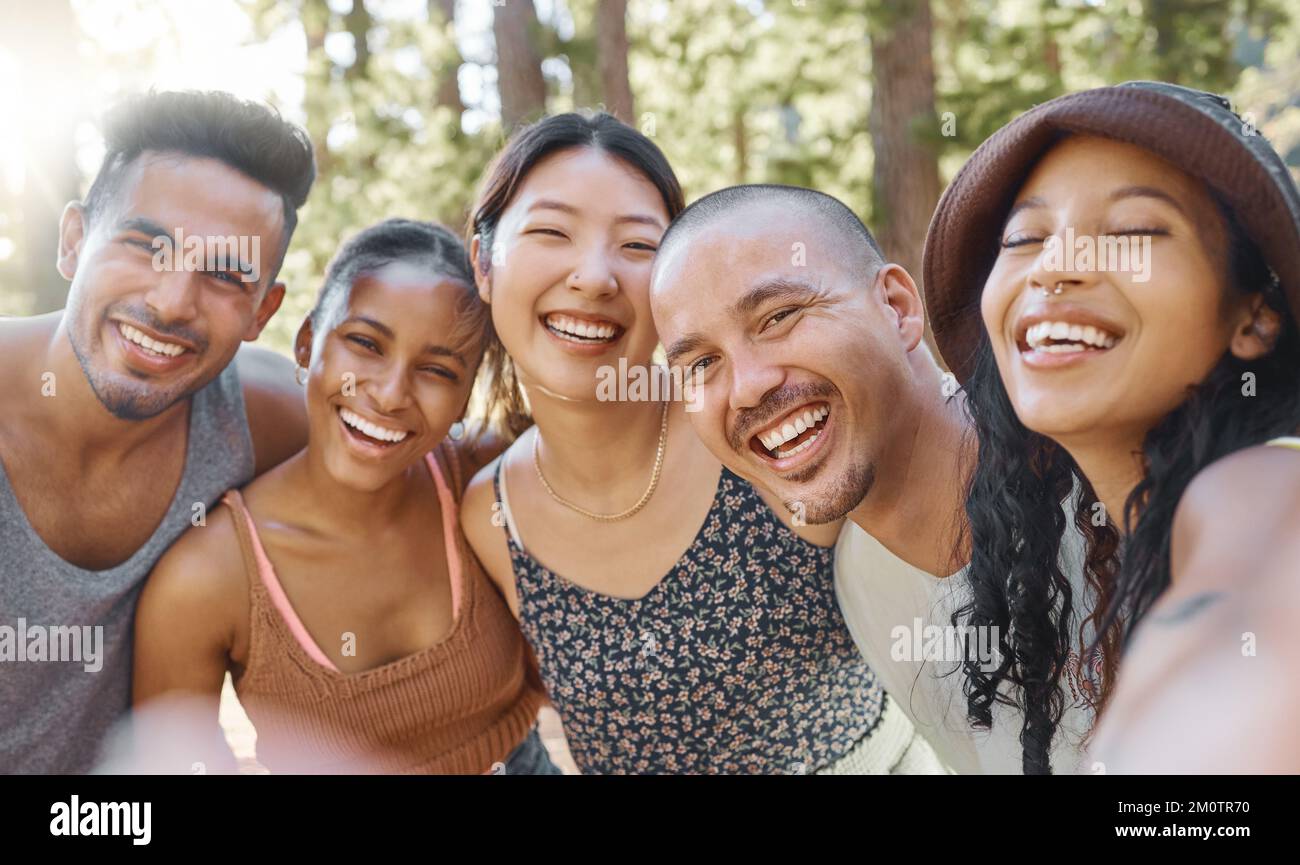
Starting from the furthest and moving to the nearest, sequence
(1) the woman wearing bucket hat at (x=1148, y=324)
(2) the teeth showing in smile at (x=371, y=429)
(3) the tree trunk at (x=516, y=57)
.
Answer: (3) the tree trunk at (x=516, y=57) < (2) the teeth showing in smile at (x=371, y=429) < (1) the woman wearing bucket hat at (x=1148, y=324)

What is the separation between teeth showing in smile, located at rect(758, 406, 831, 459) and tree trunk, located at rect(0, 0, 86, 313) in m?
7.62

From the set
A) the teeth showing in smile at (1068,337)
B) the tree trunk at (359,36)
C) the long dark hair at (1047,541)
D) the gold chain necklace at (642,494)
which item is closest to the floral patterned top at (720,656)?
the gold chain necklace at (642,494)

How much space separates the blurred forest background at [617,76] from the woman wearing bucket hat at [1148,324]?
205 inches

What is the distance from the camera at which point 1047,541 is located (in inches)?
80.7

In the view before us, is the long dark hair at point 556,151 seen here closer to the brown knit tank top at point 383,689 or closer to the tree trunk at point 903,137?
the brown knit tank top at point 383,689

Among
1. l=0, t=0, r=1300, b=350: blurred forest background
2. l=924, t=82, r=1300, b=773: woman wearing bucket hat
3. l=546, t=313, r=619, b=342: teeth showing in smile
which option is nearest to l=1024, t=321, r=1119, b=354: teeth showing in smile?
l=924, t=82, r=1300, b=773: woman wearing bucket hat

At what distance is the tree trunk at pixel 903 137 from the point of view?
7.40 metres

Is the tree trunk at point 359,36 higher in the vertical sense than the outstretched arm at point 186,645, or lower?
higher

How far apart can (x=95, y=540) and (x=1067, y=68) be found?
9.10m

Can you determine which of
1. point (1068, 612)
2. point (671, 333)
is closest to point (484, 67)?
point (671, 333)

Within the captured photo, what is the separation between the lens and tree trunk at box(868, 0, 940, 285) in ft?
24.3

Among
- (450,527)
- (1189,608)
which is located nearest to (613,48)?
(450,527)

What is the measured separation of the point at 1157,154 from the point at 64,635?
276 centimetres
